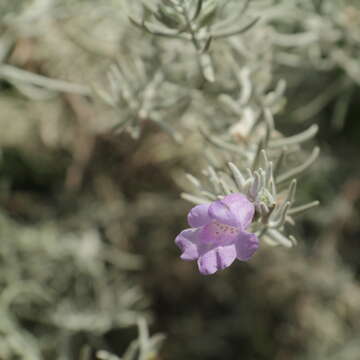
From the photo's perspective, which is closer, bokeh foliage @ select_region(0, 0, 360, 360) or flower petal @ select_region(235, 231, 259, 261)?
flower petal @ select_region(235, 231, 259, 261)

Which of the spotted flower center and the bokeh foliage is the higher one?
the spotted flower center

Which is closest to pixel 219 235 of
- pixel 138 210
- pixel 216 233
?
pixel 216 233

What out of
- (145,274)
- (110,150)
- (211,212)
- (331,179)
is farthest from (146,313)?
(211,212)

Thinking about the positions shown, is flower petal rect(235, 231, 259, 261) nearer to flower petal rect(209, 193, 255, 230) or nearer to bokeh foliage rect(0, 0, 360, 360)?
flower petal rect(209, 193, 255, 230)

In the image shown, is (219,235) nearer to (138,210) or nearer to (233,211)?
(233,211)

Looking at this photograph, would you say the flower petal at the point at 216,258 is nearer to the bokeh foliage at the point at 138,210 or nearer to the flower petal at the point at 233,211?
the flower petal at the point at 233,211

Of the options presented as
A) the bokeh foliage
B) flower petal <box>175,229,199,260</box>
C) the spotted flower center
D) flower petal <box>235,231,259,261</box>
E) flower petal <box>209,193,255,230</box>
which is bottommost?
the bokeh foliage

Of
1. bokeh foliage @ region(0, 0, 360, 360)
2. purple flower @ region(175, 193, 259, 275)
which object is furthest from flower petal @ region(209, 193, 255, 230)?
bokeh foliage @ region(0, 0, 360, 360)

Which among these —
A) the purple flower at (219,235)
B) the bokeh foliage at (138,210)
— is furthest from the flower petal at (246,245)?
the bokeh foliage at (138,210)

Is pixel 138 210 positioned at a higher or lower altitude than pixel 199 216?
lower
